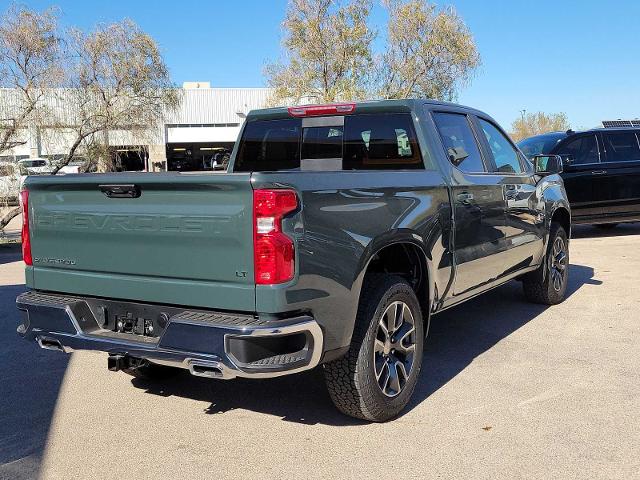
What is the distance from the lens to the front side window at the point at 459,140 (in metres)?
4.97

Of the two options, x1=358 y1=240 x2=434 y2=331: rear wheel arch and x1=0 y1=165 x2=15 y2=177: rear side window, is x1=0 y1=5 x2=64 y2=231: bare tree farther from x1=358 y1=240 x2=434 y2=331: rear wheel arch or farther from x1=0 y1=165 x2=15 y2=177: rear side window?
x1=358 y1=240 x2=434 y2=331: rear wheel arch

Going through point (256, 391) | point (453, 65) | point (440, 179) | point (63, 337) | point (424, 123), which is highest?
point (453, 65)

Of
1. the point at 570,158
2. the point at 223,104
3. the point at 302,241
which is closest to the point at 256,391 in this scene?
the point at 302,241

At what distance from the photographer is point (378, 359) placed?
3969 millimetres

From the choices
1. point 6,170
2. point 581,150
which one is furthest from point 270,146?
point 6,170

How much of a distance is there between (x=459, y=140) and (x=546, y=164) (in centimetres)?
181

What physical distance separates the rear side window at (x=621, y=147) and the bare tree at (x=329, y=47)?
48.8ft

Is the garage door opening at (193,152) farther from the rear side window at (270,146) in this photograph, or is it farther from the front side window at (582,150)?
the rear side window at (270,146)

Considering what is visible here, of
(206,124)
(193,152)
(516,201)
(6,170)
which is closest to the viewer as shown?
(516,201)

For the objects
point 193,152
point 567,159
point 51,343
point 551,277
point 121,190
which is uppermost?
point 193,152

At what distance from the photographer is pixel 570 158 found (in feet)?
39.1

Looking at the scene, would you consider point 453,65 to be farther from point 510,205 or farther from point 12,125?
point 510,205

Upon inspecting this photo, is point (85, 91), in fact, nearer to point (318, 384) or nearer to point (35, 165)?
point (35, 165)

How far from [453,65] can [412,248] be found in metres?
25.0
